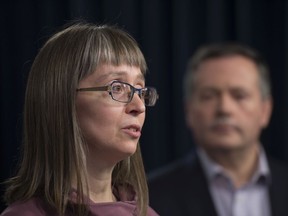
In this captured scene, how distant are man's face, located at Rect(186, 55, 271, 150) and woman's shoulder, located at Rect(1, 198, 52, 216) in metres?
1.07

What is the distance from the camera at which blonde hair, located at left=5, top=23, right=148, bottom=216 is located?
98cm

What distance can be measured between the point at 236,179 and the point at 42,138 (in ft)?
3.62

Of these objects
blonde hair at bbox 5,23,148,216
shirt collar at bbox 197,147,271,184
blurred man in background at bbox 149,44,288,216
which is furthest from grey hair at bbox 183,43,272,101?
blonde hair at bbox 5,23,148,216

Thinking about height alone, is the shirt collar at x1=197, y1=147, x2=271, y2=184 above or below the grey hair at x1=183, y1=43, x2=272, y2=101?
below

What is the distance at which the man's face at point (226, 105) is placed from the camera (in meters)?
2.00

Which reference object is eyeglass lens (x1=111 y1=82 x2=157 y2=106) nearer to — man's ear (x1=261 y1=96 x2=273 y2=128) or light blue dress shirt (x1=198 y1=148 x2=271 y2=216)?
light blue dress shirt (x1=198 y1=148 x2=271 y2=216)

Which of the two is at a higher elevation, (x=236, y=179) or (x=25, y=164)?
(x=25, y=164)

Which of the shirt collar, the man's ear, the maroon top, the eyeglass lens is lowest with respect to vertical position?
the shirt collar

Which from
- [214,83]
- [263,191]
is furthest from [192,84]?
[263,191]

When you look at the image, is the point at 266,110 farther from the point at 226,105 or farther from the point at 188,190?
Answer: the point at 188,190

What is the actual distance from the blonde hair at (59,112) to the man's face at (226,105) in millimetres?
992

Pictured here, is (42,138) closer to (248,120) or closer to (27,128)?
(27,128)

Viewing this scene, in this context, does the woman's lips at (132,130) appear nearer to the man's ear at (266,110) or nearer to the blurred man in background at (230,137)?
the blurred man in background at (230,137)

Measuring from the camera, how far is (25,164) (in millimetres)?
1032
